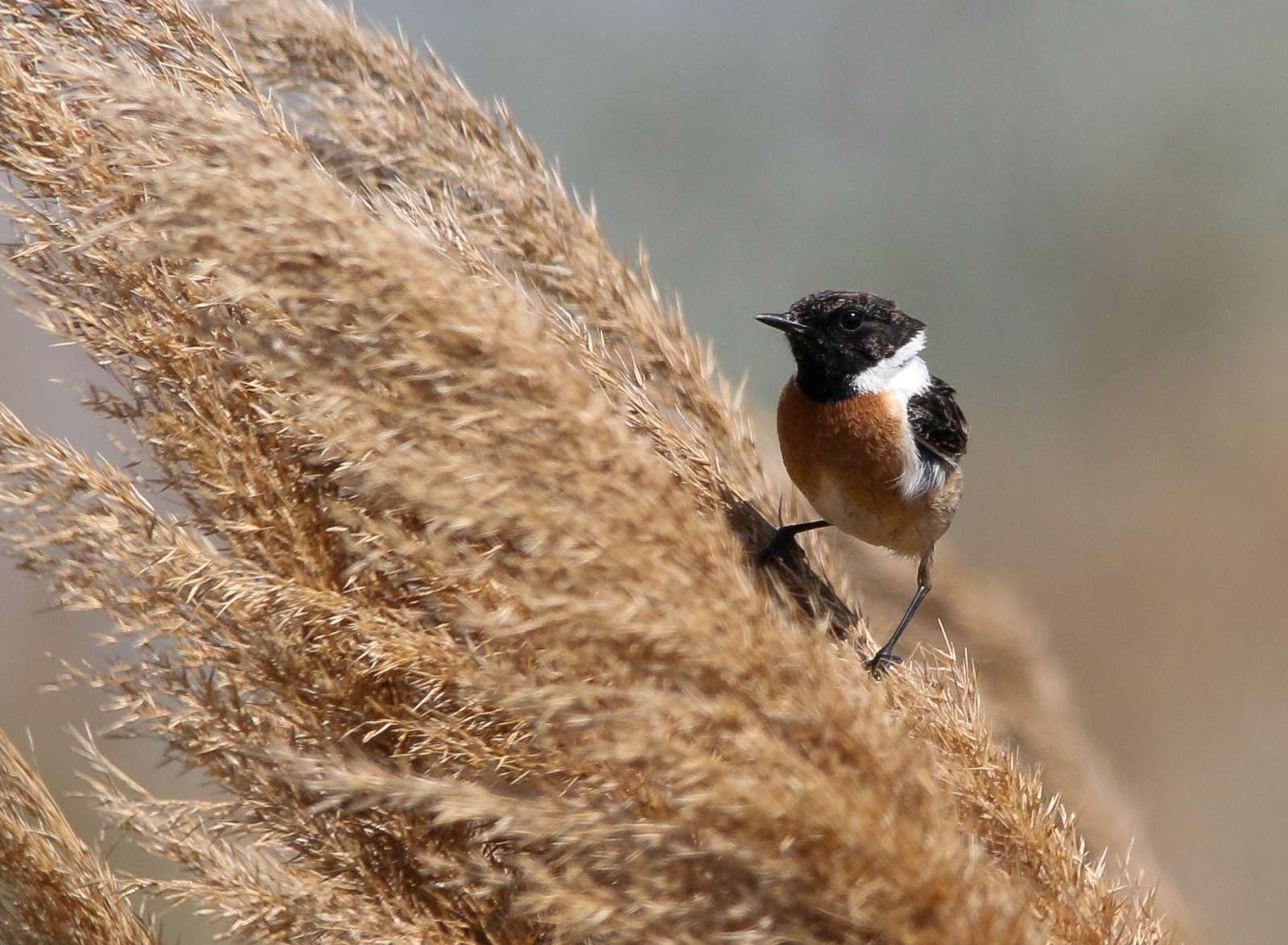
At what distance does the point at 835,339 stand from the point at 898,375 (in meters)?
0.24

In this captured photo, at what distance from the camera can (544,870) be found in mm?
1277

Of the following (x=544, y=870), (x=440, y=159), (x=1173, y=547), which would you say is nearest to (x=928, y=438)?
(x=440, y=159)

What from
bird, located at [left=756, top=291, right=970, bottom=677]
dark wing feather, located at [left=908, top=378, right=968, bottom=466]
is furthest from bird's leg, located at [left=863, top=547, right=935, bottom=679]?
dark wing feather, located at [left=908, top=378, right=968, bottom=466]

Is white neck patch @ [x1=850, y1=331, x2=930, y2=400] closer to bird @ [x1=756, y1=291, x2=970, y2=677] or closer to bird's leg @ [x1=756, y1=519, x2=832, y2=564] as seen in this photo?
bird @ [x1=756, y1=291, x2=970, y2=677]

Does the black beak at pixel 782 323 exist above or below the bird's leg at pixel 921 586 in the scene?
above

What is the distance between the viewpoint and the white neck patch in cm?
282

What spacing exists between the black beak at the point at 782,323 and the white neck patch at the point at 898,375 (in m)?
0.20

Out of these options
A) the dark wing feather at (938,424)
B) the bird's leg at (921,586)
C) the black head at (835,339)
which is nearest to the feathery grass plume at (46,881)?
the bird's leg at (921,586)

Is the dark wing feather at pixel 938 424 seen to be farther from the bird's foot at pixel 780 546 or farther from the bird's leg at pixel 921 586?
the bird's foot at pixel 780 546

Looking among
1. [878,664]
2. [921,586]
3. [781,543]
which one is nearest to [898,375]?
[921,586]

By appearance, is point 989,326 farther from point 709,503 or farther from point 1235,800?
point 709,503

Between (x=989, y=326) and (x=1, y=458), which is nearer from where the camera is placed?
(x=1, y=458)

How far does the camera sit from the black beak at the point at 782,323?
2.66 meters

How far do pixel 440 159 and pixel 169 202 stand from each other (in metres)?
0.79
